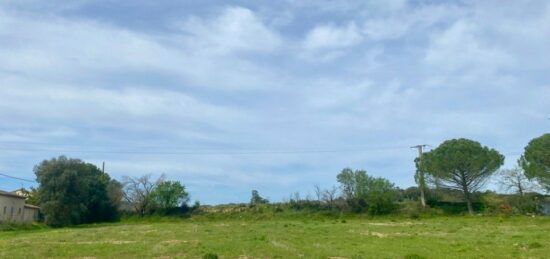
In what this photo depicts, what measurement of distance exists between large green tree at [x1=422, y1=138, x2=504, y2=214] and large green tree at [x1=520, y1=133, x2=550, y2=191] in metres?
5.65

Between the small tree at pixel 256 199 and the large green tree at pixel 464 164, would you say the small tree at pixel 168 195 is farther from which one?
the large green tree at pixel 464 164

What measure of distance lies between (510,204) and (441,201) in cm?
947

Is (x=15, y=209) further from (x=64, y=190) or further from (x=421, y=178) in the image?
(x=421, y=178)

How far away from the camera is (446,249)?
A: 823 inches

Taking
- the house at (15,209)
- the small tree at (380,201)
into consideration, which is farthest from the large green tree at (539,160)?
the house at (15,209)

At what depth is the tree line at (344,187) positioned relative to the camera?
202 ft

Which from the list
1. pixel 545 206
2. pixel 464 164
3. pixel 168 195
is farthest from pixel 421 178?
pixel 168 195

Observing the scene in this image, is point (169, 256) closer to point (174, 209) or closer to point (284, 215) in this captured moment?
point (284, 215)

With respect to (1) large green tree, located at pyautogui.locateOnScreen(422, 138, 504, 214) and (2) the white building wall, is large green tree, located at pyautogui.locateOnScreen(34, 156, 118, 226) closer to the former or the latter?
(2) the white building wall

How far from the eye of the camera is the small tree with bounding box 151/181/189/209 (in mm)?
85312

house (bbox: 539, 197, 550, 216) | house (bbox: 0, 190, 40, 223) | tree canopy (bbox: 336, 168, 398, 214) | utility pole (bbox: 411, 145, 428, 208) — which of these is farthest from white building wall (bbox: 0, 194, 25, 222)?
house (bbox: 539, 197, 550, 216)

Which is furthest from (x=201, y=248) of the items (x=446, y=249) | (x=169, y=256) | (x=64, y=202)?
(x=64, y=202)

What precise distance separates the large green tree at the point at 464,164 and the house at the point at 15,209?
56.6m

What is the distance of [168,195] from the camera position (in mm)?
85875
